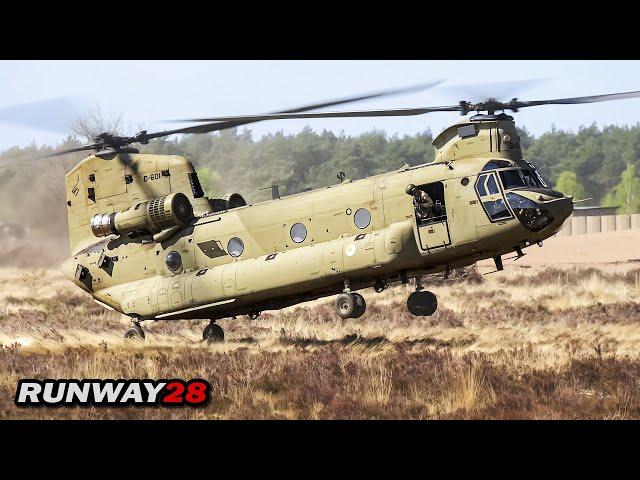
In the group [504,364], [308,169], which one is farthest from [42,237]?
[308,169]

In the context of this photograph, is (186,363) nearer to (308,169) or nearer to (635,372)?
(635,372)

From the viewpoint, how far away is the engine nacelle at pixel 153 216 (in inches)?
914

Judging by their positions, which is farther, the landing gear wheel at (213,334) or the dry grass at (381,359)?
the landing gear wheel at (213,334)

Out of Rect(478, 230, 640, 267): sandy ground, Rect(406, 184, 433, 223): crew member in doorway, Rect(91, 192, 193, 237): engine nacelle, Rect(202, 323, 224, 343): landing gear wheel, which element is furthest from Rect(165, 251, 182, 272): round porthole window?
Rect(478, 230, 640, 267): sandy ground

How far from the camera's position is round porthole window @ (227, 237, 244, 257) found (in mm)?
22361

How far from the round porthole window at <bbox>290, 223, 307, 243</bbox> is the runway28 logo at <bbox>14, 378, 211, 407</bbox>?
23.2 ft

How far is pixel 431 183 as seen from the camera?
20172 millimetres

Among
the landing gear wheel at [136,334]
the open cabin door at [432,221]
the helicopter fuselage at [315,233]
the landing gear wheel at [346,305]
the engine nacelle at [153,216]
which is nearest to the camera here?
the helicopter fuselage at [315,233]

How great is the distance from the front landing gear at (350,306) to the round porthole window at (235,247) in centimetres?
289

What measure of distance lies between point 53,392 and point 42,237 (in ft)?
82.9

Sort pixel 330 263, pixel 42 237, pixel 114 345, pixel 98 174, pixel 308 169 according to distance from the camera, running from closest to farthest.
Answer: pixel 330 263
pixel 114 345
pixel 98 174
pixel 42 237
pixel 308 169

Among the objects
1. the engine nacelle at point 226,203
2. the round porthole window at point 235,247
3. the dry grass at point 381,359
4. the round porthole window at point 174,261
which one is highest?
the engine nacelle at point 226,203

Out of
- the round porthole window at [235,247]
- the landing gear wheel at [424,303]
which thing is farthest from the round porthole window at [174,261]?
the landing gear wheel at [424,303]

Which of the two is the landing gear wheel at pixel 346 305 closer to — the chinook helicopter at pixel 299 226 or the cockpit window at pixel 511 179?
the chinook helicopter at pixel 299 226
